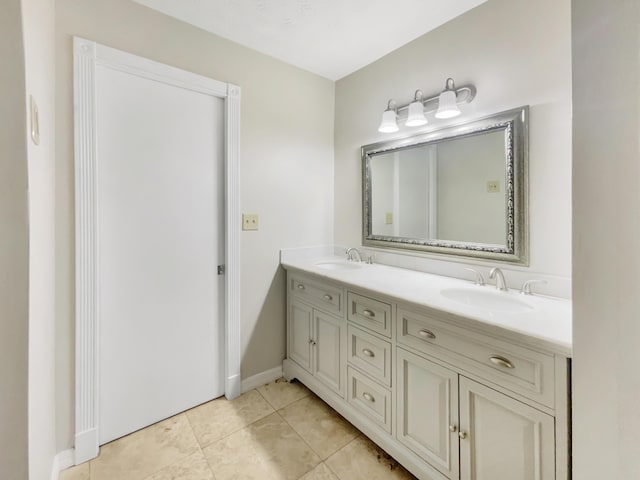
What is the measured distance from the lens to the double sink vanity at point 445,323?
0.96 meters

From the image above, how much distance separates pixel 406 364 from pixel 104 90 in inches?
78.4

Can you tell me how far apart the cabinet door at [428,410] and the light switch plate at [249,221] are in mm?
1198

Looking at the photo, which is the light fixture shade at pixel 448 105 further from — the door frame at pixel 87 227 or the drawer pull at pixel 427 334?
the door frame at pixel 87 227

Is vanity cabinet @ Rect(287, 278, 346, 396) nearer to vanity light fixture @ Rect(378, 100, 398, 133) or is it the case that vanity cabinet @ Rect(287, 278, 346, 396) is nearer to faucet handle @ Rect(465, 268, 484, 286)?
faucet handle @ Rect(465, 268, 484, 286)

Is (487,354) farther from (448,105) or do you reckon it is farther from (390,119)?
(390,119)

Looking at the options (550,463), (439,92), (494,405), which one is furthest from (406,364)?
(439,92)

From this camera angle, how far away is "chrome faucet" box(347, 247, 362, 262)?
2218 mm

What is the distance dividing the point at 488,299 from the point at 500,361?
487mm

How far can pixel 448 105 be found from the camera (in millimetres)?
1545

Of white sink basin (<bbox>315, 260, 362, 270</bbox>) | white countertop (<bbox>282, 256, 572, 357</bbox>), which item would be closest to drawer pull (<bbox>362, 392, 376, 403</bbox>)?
white countertop (<bbox>282, 256, 572, 357</bbox>)

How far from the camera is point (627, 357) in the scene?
1.64 ft

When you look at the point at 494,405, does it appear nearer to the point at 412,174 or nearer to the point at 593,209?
the point at 593,209

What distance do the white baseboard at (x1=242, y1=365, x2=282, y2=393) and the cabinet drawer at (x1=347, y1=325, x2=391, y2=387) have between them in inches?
30.3

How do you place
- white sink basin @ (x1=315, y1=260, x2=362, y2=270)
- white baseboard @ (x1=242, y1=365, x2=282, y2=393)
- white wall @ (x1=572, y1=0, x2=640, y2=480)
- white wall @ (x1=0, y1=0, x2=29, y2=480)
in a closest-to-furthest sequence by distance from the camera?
white wall @ (x1=572, y1=0, x2=640, y2=480), white wall @ (x1=0, y1=0, x2=29, y2=480), white baseboard @ (x1=242, y1=365, x2=282, y2=393), white sink basin @ (x1=315, y1=260, x2=362, y2=270)
